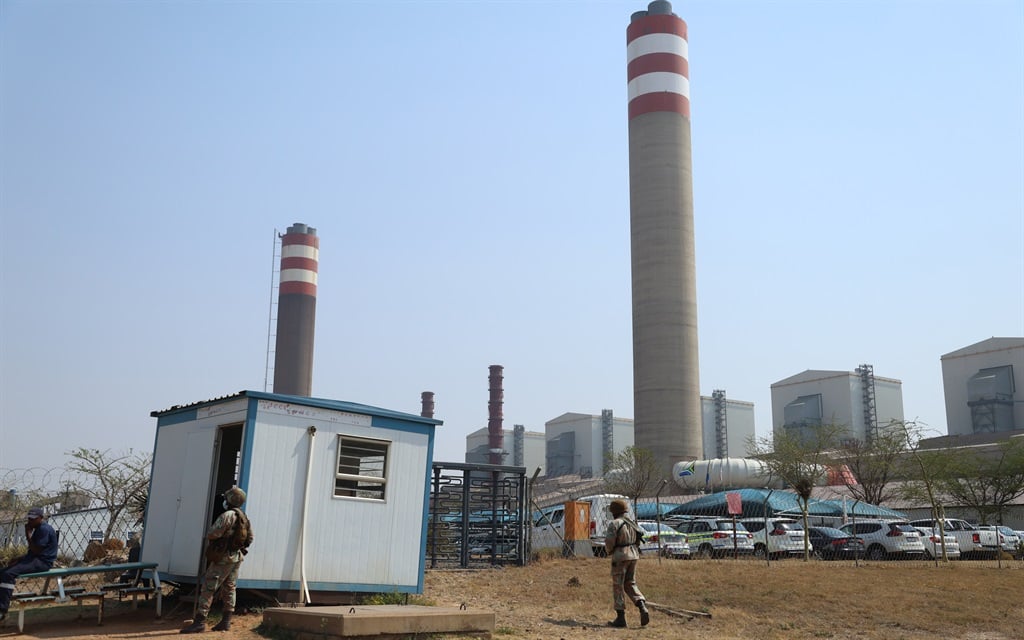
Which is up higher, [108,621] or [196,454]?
[196,454]

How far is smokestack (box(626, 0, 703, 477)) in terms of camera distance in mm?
59125

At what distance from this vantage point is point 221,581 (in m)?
11.0

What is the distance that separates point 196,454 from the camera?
13141 millimetres

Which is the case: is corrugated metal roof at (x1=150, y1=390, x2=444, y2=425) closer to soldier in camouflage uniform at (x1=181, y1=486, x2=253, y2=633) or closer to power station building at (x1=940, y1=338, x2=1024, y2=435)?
soldier in camouflage uniform at (x1=181, y1=486, x2=253, y2=633)

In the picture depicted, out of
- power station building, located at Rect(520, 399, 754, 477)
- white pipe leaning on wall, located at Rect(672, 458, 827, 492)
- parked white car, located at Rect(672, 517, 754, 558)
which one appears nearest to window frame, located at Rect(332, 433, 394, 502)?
parked white car, located at Rect(672, 517, 754, 558)

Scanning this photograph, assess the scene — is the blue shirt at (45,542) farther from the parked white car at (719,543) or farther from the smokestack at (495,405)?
the smokestack at (495,405)

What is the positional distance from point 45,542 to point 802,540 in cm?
2104

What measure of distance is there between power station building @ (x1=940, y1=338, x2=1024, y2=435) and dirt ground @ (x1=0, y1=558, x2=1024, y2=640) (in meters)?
55.3

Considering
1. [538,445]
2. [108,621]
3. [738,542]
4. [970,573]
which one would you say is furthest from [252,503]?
[538,445]

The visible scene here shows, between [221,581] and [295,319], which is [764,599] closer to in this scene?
[221,581]

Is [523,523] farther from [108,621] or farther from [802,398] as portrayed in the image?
[802,398]

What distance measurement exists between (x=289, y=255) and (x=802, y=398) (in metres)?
49.0

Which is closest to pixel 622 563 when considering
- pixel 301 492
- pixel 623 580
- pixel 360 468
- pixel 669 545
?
pixel 623 580

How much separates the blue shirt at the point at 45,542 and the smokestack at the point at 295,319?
7133 centimetres
